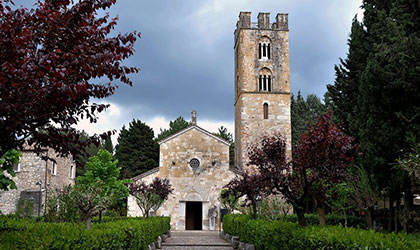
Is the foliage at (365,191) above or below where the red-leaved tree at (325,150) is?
below

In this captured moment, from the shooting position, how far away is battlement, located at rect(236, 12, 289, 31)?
1373 inches

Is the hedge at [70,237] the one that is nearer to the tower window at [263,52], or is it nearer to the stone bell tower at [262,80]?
the stone bell tower at [262,80]

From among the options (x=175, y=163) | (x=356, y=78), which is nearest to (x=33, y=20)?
(x=356, y=78)

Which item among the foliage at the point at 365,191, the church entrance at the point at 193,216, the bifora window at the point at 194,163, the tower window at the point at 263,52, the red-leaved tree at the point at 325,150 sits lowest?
the church entrance at the point at 193,216

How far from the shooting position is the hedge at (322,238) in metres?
5.71

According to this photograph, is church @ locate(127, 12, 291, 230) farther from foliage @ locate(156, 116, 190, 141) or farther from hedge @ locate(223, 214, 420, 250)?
foliage @ locate(156, 116, 190, 141)

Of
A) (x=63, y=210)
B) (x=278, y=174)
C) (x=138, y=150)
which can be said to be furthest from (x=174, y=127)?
(x=278, y=174)

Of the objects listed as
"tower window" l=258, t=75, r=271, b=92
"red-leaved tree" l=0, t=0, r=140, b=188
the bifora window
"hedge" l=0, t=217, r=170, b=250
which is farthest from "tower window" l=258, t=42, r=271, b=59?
"red-leaved tree" l=0, t=0, r=140, b=188

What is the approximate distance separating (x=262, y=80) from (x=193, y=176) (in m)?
10.8

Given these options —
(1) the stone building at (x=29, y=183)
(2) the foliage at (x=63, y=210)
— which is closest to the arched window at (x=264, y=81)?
(1) the stone building at (x=29, y=183)

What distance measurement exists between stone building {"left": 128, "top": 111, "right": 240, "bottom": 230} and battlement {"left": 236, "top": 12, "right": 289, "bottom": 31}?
35.9 ft

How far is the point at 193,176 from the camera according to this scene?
1214 inches

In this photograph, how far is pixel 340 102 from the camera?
78.2ft

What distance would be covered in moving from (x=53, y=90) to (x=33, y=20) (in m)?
1.16
